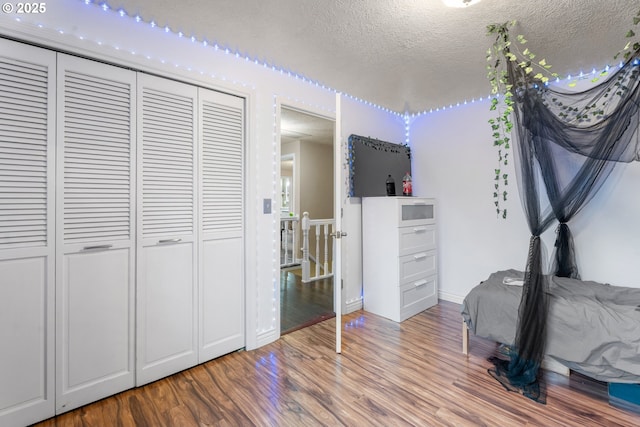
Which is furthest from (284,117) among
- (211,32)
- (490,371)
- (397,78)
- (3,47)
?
(490,371)

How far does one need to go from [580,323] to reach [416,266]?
1.50 m

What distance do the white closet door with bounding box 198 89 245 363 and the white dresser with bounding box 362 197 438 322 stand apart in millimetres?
1454

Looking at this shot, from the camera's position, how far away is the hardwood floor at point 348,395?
164 cm

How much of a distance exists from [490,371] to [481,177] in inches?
81.8

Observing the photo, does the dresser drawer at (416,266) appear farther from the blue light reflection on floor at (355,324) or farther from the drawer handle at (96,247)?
the drawer handle at (96,247)

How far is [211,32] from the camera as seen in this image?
2041mm

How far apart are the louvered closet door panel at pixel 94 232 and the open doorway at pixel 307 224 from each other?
4.65 feet

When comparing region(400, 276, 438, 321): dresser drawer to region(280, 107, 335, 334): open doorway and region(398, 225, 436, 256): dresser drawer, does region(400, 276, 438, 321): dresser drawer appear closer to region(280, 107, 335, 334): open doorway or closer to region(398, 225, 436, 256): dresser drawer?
region(398, 225, 436, 256): dresser drawer

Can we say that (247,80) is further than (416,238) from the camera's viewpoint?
No

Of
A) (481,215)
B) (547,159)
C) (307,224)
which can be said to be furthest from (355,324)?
(547,159)

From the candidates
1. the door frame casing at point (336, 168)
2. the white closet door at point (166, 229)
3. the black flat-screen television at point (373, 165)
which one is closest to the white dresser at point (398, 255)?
the black flat-screen television at point (373, 165)

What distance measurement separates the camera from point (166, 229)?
6.69 ft

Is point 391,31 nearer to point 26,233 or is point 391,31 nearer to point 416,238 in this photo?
point 416,238

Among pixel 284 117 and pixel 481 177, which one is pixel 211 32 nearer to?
pixel 284 117
